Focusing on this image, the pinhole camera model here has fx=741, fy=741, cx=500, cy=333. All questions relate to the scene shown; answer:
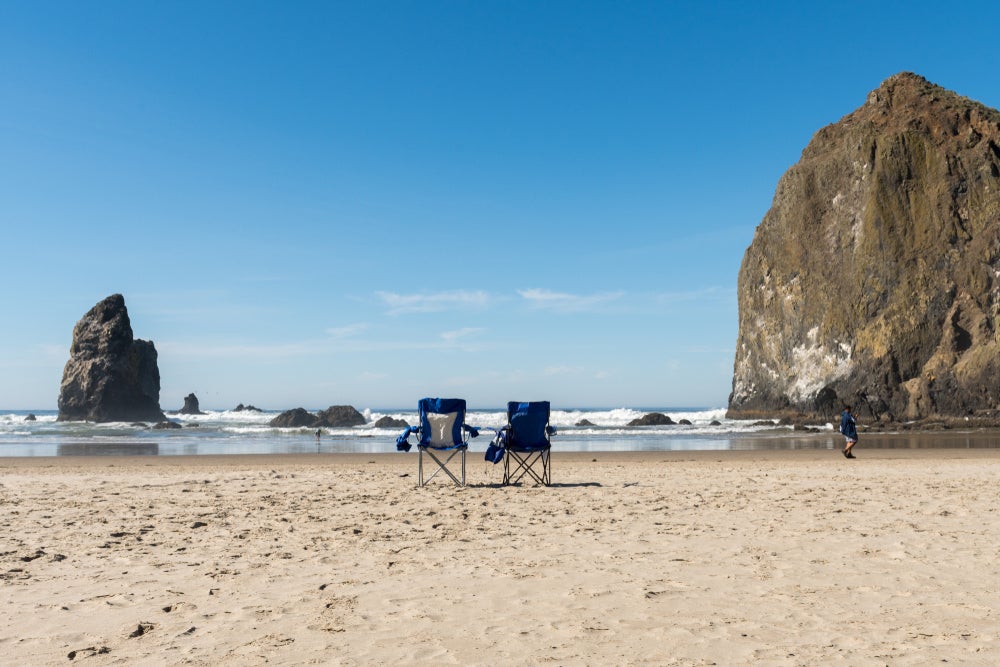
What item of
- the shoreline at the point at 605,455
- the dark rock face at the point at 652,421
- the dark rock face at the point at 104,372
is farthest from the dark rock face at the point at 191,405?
the shoreline at the point at 605,455

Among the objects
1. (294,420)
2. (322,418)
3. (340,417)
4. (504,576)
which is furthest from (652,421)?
(504,576)

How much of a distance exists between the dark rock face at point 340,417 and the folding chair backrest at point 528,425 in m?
36.1

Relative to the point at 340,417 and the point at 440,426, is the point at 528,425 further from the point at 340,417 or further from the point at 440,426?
the point at 340,417

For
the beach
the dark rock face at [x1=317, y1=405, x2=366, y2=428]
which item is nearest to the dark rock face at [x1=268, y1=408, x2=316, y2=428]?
the dark rock face at [x1=317, y1=405, x2=366, y2=428]

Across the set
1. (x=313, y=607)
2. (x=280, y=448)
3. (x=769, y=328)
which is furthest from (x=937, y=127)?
(x=313, y=607)

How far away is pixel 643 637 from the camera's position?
3943 millimetres

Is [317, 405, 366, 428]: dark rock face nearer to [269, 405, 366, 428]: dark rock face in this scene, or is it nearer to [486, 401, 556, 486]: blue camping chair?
[269, 405, 366, 428]: dark rock face

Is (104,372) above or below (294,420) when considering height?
above

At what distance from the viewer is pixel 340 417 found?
47.4 meters

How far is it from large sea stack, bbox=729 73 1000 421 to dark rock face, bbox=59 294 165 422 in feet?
176

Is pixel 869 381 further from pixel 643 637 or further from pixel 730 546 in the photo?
pixel 643 637

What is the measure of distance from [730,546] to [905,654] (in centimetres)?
281

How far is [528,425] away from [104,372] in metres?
66.6

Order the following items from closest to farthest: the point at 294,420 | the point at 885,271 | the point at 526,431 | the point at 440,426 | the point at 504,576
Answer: the point at 504,576 → the point at 440,426 → the point at 526,431 → the point at 294,420 → the point at 885,271
